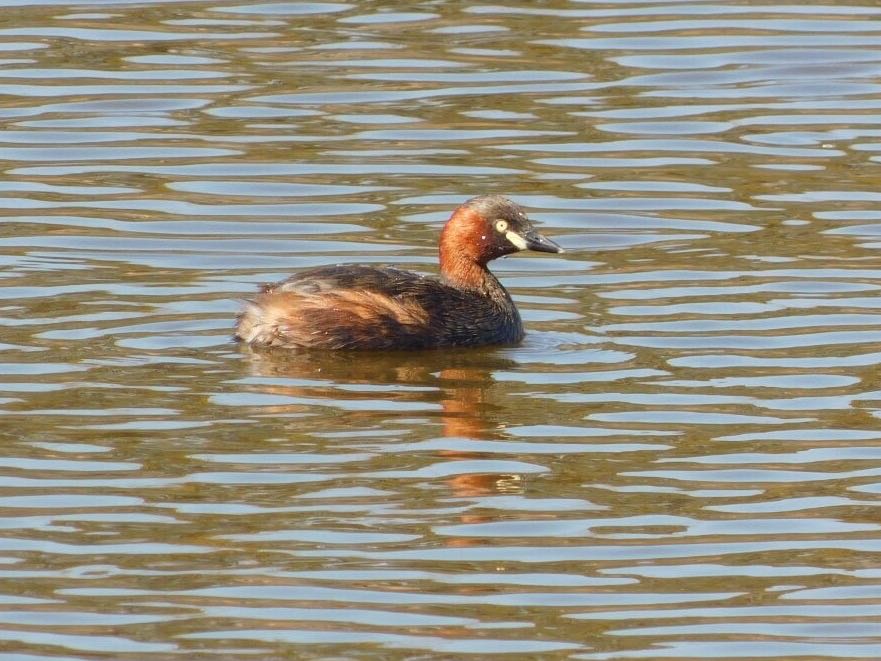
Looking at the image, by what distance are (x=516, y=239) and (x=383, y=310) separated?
1.14 m

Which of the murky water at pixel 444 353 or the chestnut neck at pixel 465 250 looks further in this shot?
the chestnut neck at pixel 465 250

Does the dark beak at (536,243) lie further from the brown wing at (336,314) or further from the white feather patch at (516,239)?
the brown wing at (336,314)

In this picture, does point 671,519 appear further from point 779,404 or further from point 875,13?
point 875,13

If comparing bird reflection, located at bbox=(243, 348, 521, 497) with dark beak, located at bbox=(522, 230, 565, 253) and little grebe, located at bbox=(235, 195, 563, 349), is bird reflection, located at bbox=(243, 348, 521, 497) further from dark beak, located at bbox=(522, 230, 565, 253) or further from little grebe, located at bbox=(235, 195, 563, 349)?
dark beak, located at bbox=(522, 230, 565, 253)

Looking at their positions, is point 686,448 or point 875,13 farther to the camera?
point 875,13

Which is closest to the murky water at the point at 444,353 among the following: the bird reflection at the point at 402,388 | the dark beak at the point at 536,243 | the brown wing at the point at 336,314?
the bird reflection at the point at 402,388

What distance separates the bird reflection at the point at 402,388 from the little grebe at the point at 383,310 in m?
0.08

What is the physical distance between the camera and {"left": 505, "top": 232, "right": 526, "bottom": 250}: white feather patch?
1185 cm

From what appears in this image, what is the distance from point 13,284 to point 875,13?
29.2ft

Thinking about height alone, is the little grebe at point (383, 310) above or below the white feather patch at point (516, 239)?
below

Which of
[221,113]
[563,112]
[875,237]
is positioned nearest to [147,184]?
[221,113]

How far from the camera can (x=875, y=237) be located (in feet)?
42.7

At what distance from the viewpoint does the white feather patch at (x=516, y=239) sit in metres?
11.9

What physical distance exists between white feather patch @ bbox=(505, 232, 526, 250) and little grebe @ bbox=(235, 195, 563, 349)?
0.05m
